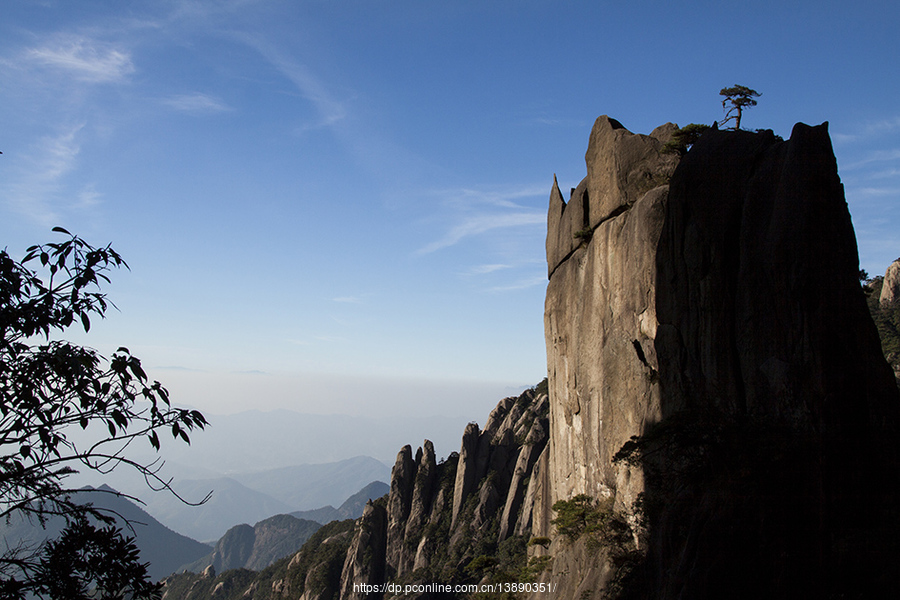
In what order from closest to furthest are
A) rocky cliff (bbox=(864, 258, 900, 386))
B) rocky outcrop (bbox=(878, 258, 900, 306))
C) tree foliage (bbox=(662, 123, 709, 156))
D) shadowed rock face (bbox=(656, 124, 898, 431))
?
shadowed rock face (bbox=(656, 124, 898, 431)), tree foliage (bbox=(662, 123, 709, 156)), rocky cliff (bbox=(864, 258, 900, 386)), rocky outcrop (bbox=(878, 258, 900, 306))

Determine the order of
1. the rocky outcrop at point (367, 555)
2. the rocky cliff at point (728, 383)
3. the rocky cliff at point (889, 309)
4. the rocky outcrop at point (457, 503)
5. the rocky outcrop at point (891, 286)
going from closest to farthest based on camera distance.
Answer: the rocky cliff at point (728, 383), the rocky cliff at point (889, 309), the rocky outcrop at point (457, 503), the rocky outcrop at point (367, 555), the rocky outcrop at point (891, 286)

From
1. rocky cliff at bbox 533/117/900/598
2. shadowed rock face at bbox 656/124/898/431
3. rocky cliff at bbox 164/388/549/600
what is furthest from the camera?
rocky cliff at bbox 164/388/549/600

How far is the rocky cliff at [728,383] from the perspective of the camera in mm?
11750

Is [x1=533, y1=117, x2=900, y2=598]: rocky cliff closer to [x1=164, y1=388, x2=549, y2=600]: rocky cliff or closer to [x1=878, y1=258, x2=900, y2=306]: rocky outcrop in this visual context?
[x1=164, y1=388, x2=549, y2=600]: rocky cliff

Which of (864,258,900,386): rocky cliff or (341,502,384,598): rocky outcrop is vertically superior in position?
(864,258,900,386): rocky cliff

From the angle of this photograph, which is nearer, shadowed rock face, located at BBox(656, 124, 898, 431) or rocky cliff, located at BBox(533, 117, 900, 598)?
rocky cliff, located at BBox(533, 117, 900, 598)

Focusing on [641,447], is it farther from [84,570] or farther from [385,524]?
[385,524]

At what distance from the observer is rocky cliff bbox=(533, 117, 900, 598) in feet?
38.5

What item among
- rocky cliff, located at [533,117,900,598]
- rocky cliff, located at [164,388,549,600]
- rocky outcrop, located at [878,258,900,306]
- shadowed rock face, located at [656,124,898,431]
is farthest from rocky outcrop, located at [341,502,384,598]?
rocky outcrop, located at [878,258,900,306]

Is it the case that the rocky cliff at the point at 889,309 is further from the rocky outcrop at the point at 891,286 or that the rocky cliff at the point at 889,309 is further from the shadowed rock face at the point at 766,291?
the shadowed rock face at the point at 766,291

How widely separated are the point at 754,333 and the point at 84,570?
639 inches

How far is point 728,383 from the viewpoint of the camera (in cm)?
1662

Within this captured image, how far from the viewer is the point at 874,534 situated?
11.8m

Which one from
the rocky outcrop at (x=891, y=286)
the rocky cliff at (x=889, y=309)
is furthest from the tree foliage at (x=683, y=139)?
the rocky outcrop at (x=891, y=286)
